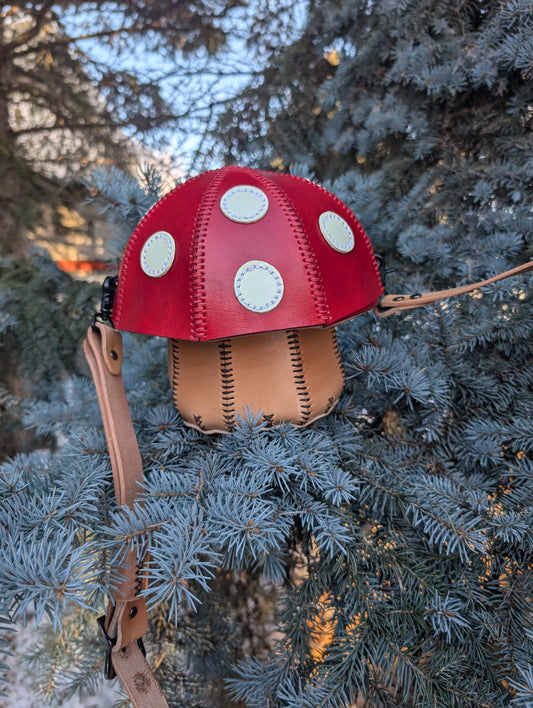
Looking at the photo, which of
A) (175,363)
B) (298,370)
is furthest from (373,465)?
(175,363)

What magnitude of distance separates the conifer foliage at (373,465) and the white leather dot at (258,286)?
11 centimetres

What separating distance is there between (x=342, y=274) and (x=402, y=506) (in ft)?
0.73

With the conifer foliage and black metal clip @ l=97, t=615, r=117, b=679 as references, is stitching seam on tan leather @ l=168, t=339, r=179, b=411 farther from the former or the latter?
black metal clip @ l=97, t=615, r=117, b=679

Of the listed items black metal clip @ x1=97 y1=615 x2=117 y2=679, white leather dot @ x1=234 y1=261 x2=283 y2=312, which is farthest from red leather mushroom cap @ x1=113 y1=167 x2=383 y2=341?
black metal clip @ x1=97 y1=615 x2=117 y2=679

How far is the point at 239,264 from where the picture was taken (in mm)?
386

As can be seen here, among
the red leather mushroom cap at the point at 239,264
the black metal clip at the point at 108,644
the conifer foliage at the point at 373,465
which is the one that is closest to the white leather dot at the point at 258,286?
the red leather mushroom cap at the point at 239,264

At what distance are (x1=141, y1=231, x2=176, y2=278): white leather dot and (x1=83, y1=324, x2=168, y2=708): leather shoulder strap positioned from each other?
86 mm

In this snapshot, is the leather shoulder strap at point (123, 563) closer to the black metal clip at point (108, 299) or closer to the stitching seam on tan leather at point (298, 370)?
the black metal clip at point (108, 299)

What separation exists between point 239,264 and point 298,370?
122mm

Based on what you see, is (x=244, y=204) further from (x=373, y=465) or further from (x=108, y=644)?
(x=108, y=644)

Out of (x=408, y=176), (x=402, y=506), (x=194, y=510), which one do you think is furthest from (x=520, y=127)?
(x=194, y=510)

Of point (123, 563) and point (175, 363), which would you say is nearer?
point (123, 563)

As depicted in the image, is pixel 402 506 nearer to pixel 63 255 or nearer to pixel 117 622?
pixel 117 622

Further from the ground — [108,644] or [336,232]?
[336,232]
